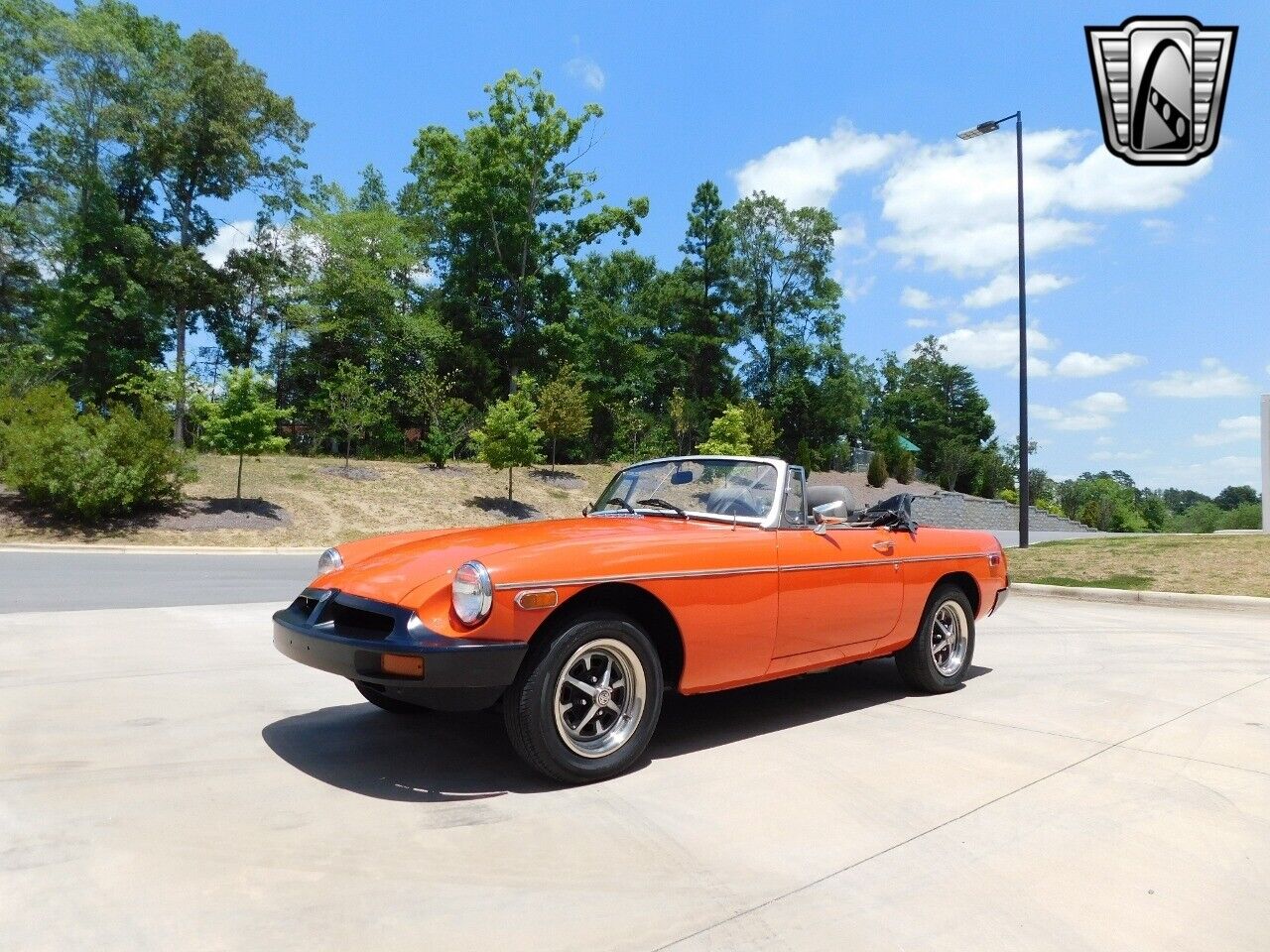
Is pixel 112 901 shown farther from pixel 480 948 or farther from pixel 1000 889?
→ pixel 1000 889

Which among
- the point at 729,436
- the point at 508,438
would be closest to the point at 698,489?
the point at 508,438

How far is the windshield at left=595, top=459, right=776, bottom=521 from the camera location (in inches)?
188

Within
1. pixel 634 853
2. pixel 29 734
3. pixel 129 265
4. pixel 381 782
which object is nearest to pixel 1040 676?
pixel 634 853

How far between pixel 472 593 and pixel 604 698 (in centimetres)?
81

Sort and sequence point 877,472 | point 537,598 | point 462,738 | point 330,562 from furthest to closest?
point 877,472
point 330,562
point 462,738
point 537,598

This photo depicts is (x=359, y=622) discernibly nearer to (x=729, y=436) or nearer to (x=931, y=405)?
(x=729, y=436)

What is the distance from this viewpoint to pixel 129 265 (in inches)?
1431

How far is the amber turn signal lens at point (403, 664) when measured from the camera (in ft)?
10.8

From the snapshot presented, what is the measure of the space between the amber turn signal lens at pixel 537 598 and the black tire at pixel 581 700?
0.56ft

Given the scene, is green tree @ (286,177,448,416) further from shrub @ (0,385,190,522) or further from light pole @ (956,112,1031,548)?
light pole @ (956,112,1031,548)

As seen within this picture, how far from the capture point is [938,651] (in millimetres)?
5684

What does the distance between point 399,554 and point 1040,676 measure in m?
4.74

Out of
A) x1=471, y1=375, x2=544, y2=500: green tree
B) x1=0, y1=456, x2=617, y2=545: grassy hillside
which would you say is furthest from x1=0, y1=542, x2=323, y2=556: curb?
x1=471, y1=375, x2=544, y2=500: green tree

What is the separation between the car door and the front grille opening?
196 centimetres
